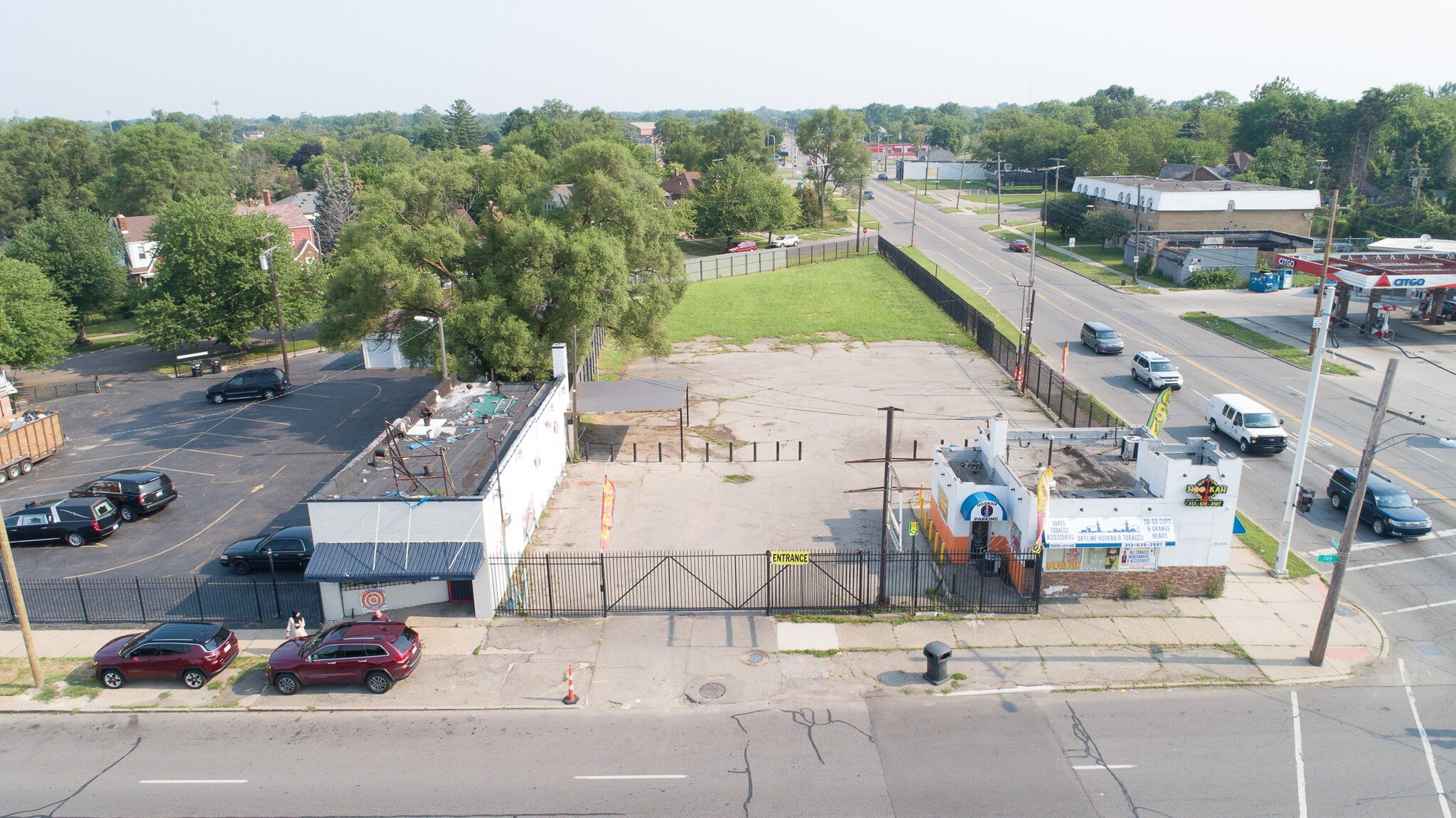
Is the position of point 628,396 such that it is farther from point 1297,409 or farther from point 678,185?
point 678,185

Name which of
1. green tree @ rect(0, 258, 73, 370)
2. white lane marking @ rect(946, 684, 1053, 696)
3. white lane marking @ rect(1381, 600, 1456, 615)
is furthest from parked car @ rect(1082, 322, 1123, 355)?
green tree @ rect(0, 258, 73, 370)

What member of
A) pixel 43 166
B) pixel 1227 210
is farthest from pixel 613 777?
pixel 43 166

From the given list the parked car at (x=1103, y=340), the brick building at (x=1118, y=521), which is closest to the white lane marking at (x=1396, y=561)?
the brick building at (x=1118, y=521)

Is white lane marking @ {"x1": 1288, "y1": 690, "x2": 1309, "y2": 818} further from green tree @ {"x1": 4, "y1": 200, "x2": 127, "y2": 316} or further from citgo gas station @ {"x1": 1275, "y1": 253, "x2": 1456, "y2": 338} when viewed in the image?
green tree @ {"x1": 4, "y1": 200, "x2": 127, "y2": 316}

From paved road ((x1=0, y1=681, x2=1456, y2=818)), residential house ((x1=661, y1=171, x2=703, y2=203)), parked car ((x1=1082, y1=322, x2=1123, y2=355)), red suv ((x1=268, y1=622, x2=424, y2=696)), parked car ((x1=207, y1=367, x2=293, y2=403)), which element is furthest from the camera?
residential house ((x1=661, y1=171, x2=703, y2=203))

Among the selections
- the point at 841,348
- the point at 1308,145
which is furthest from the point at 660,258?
the point at 1308,145

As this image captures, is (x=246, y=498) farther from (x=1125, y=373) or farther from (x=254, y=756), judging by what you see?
(x=1125, y=373)

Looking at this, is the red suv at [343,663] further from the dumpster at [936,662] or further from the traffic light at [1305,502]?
the traffic light at [1305,502]
